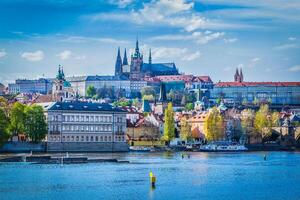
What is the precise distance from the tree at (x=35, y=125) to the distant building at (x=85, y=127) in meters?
2.33

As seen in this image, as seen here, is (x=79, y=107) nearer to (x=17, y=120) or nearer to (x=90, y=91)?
(x=17, y=120)

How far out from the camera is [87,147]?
84.3 meters

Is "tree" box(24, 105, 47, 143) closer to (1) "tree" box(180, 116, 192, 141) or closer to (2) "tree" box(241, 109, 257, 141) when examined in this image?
(1) "tree" box(180, 116, 192, 141)

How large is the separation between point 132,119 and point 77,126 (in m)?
23.6

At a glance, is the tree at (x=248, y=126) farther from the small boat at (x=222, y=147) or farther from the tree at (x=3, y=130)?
the tree at (x=3, y=130)

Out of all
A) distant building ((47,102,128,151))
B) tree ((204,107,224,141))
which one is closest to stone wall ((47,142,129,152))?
distant building ((47,102,128,151))

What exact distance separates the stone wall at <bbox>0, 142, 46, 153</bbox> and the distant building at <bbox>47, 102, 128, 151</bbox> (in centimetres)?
148

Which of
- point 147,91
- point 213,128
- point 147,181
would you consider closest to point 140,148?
point 213,128

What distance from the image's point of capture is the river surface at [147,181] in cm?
3925

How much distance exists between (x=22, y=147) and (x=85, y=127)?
9.58 m

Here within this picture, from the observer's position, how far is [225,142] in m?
96.9

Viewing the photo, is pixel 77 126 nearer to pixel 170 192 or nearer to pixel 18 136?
pixel 18 136

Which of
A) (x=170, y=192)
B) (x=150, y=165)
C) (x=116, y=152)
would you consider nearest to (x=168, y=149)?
(x=116, y=152)

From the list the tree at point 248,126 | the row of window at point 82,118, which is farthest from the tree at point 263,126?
the row of window at point 82,118
